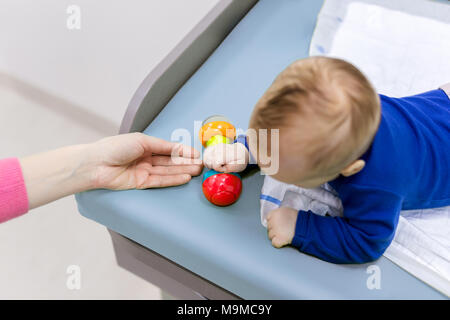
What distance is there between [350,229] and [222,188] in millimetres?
191

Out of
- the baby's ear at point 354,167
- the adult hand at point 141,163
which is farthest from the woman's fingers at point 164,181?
the baby's ear at point 354,167

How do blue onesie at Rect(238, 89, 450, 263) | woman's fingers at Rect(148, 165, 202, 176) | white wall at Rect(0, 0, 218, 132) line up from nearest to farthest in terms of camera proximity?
1. blue onesie at Rect(238, 89, 450, 263)
2. woman's fingers at Rect(148, 165, 202, 176)
3. white wall at Rect(0, 0, 218, 132)

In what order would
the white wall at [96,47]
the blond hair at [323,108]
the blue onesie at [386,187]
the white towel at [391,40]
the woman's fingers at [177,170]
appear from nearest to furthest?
1. the blond hair at [323,108]
2. the blue onesie at [386,187]
3. the woman's fingers at [177,170]
4. the white towel at [391,40]
5. the white wall at [96,47]

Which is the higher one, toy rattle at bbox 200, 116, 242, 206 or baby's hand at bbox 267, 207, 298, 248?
toy rattle at bbox 200, 116, 242, 206

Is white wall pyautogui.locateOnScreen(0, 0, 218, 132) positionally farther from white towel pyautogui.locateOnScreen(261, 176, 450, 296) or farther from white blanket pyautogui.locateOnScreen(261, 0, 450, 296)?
white towel pyautogui.locateOnScreen(261, 176, 450, 296)

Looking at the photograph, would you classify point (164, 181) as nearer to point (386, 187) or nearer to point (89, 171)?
point (89, 171)

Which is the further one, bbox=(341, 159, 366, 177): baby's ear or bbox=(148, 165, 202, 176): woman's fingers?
bbox=(148, 165, 202, 176): woman's fingers

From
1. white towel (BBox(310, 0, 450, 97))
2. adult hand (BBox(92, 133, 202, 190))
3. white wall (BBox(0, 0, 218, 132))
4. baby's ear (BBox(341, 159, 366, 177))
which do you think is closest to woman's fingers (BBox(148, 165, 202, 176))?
adult hand (BBox(92, 133, 202, 190))

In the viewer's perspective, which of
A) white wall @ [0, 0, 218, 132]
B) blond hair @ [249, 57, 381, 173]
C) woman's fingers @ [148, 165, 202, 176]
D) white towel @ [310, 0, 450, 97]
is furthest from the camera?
white wall @ [0, 0, 218, 132]

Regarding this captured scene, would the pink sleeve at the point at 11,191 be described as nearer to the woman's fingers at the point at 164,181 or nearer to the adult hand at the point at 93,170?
the adult hand at the point at 93,170

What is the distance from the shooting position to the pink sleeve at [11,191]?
629 mm

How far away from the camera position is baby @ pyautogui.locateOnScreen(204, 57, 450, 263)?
0.49 meters

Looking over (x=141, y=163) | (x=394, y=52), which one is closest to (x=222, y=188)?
(x=141, y=163)

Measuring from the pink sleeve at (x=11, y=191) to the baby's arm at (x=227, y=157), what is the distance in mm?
275
